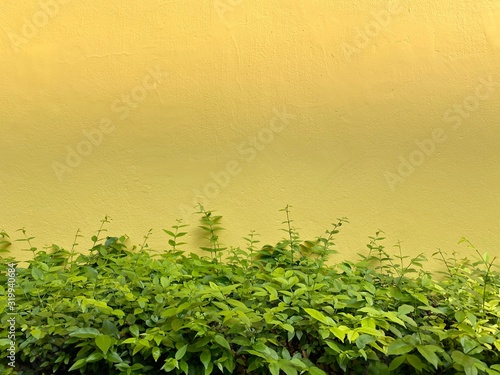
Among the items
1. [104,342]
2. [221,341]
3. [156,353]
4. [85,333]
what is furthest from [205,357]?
[85,333]

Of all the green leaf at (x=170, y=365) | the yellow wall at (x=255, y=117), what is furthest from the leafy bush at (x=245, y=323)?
the yellow wall at (x=255, y=117)

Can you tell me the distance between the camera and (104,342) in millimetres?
2006

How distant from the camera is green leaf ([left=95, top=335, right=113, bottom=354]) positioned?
198 cm

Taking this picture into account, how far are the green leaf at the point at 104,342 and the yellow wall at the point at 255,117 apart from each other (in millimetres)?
1208

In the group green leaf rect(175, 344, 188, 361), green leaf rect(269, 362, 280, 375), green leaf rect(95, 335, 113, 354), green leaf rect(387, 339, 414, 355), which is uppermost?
green leaf rect(95, 335, 113, 354)

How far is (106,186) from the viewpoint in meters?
3.22

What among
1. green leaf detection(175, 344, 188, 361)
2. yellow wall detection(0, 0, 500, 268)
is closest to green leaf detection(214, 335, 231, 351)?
green leaf detection(175, 344, 188, 361)

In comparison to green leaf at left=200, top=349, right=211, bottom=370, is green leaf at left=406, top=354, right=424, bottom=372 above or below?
below

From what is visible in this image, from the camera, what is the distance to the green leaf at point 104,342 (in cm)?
198

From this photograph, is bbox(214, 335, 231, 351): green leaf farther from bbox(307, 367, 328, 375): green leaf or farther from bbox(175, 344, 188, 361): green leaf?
bbox(307, 367, 328, 375): green leaf

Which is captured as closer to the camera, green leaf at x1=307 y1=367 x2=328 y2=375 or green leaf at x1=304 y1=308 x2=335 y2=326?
green leaf at x1=307 y1=367 x2=328 y2=375

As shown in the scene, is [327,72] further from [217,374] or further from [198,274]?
[217,374]

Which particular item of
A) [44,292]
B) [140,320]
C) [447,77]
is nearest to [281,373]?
[140,320]

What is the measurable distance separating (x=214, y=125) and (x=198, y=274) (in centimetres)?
107
